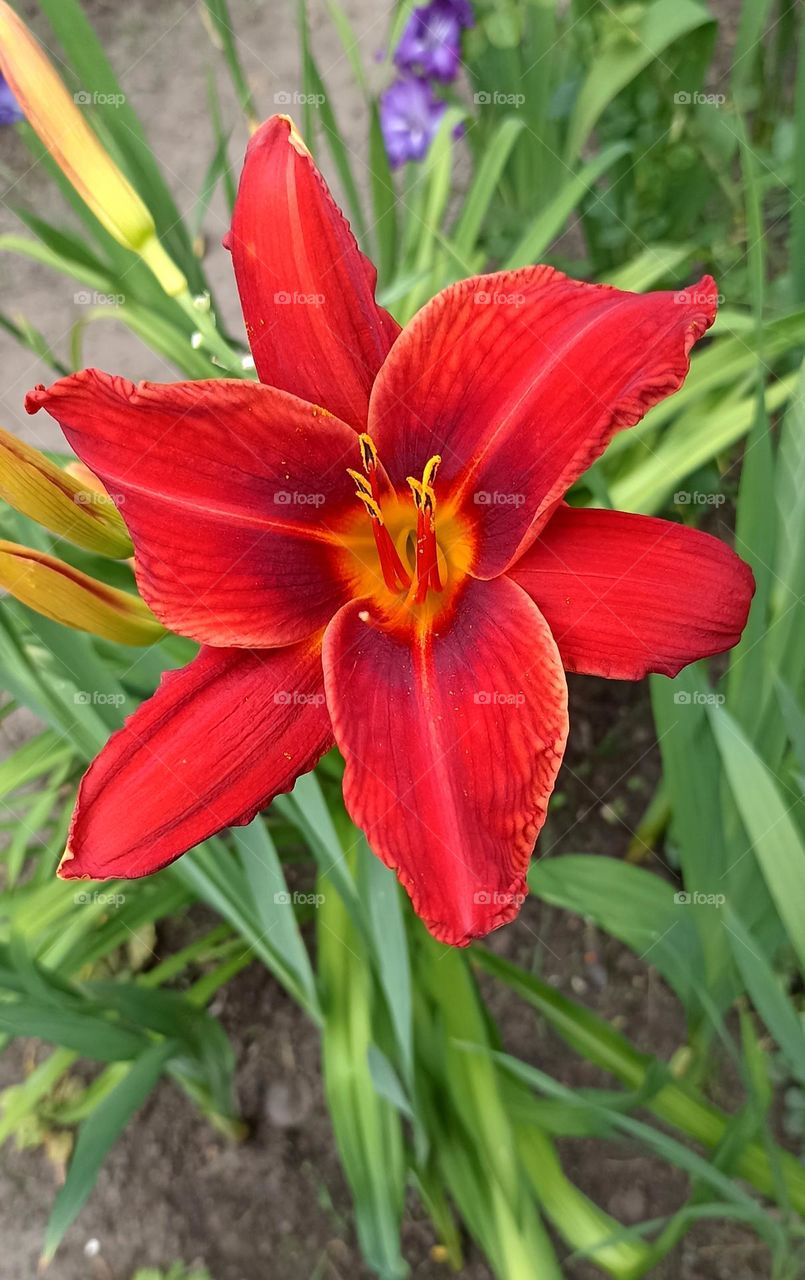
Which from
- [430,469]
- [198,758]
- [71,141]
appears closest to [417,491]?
[430,469]

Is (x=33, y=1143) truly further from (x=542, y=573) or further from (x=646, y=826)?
(x=542, y=573)

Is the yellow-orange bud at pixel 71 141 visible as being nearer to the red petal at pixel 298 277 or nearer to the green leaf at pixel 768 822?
the red petal at pixel 298 277

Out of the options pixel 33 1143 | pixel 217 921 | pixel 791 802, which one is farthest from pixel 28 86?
pixel 33 1143

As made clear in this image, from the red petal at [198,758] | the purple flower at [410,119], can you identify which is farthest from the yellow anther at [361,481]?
the purple flower at [410,119]

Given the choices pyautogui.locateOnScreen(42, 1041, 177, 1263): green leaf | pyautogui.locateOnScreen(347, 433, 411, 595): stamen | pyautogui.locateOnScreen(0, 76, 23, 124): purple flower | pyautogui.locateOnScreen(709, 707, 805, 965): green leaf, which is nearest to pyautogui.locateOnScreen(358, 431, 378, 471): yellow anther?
pyautogui.locateOnScreen(347, 433, 411, 595): stamen

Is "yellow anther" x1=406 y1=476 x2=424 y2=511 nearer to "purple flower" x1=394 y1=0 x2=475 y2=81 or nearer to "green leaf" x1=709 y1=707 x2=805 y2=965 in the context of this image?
"green leaf" x1=709 y1=707 x2=805 y2=965

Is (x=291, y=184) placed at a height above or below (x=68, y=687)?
above
